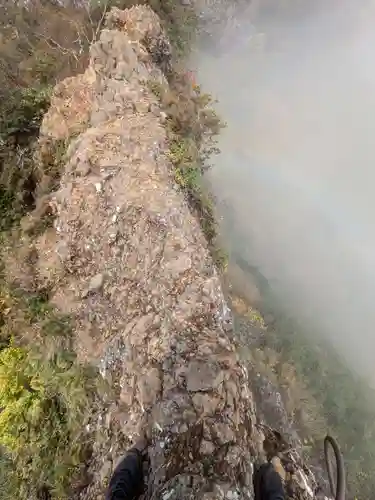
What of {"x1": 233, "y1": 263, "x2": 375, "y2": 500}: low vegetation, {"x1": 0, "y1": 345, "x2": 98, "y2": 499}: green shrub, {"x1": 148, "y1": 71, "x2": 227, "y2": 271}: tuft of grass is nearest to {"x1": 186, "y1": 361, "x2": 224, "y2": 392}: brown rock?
{"x1": 0, "y1": 345, "x2": 98, "y2": 499}: green shrub

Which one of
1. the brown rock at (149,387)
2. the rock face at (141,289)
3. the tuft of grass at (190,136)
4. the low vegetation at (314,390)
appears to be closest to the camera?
the rock face at (141,289)

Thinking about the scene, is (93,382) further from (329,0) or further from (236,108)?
(329,0)

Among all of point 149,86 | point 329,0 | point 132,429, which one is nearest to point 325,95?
point 329,0

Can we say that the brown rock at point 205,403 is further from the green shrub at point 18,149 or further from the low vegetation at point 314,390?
the green shrub at point 18,149

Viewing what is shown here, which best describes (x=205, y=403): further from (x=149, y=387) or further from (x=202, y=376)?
(x=149, y=387)

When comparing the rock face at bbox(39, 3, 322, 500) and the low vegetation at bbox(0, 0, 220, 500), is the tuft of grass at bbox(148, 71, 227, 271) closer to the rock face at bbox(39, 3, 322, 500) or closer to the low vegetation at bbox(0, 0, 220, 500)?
the low vegetation at bbox(0, 0, 220, 500)

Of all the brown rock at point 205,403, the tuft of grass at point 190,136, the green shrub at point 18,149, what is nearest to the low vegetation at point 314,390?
the tuft of grass at point 190,136
